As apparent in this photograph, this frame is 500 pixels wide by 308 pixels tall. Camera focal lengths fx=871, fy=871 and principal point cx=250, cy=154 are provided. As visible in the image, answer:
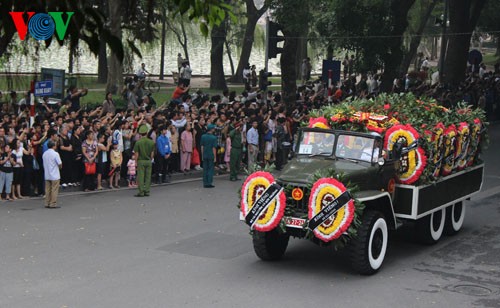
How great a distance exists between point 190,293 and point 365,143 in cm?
430

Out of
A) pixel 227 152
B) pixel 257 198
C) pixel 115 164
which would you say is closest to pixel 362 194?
pixel 257 198

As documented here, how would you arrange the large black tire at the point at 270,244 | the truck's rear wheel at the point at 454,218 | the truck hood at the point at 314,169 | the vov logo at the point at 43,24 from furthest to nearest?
1. the truck's rear wheel at the point at 454,218
2. the large black tire at the point at 270,244
3. the truck hood at the point at 314,169
4. the vov logo at the point at 43,24

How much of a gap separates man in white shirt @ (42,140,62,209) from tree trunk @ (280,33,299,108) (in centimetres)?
1461

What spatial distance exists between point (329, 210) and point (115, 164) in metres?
8.97

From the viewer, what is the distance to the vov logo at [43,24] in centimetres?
511

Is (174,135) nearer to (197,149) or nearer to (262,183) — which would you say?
(197,149)

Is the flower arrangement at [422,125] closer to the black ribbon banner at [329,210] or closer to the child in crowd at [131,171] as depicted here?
the black ribbon banner at [329,210]

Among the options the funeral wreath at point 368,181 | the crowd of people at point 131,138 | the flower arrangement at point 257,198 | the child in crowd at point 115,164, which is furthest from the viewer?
the child in crowd at point 115,164

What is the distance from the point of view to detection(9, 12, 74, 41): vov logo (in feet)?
16.8

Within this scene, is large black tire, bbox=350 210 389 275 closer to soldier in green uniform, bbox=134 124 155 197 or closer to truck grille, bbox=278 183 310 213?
truck grille, bbox=278 183 310 213

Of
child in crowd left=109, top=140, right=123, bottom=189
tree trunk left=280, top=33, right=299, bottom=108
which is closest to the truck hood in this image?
child in crowd left=109, top=140, right=123, bottom=189

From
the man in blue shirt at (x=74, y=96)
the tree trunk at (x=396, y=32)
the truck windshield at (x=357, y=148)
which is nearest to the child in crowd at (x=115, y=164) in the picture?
the man in blue shirt at (x=74, y=96)

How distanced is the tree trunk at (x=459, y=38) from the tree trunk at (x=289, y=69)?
1111 centimetres

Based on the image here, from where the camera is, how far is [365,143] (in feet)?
49.2
